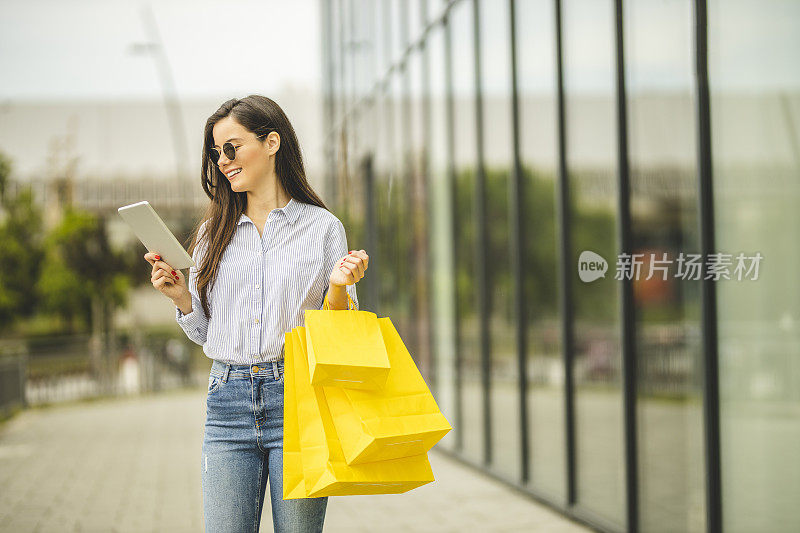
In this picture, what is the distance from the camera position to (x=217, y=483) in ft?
8.75

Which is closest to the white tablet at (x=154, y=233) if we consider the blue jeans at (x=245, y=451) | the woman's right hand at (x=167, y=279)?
the woman's right hand at (x=167, y=279)

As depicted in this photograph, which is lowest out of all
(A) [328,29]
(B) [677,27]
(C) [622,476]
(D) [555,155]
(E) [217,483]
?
(C) [622,476]

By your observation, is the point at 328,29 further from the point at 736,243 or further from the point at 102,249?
the point at 736,243

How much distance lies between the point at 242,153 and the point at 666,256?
2.97 metres

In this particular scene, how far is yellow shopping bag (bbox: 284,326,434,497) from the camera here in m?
2.44

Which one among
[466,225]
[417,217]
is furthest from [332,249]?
[417,217]

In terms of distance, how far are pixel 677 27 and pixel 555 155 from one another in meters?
1.92

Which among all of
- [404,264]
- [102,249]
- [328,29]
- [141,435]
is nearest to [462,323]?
[404,264]

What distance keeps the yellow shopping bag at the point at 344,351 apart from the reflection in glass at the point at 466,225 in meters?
6.05

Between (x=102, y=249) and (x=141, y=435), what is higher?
(x=102, y=249)

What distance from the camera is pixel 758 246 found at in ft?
14.0

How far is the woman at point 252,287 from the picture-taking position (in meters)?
2.67

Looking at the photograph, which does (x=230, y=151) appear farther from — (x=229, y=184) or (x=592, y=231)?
(x=592, y=231)

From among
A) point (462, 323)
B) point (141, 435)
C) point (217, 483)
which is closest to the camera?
point (217, 483)
